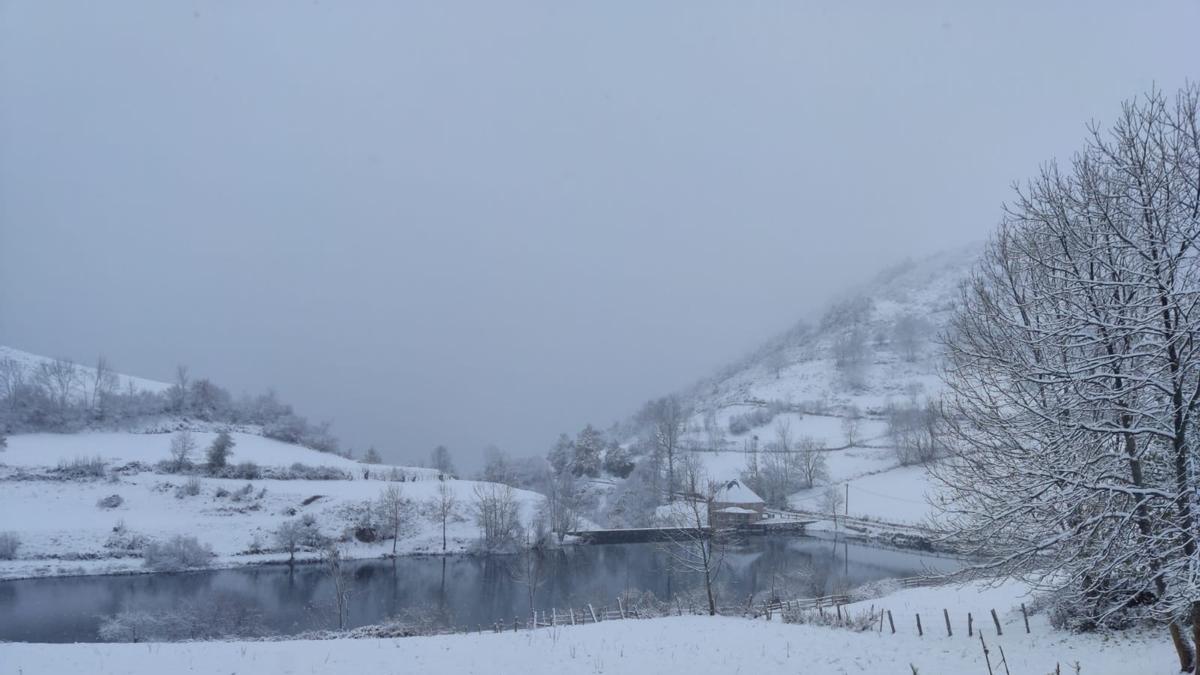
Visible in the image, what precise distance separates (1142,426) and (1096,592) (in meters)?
5.47

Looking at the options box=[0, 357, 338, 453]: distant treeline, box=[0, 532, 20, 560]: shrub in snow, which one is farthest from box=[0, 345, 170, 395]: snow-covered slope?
box=[0, 532, 20, 560]: shrub in snow

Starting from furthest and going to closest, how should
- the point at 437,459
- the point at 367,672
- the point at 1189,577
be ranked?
1. the point at 437,459
2. the point at 367,672
3. the point at 1189,577

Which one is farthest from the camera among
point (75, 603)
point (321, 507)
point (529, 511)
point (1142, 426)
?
point (529, 511)

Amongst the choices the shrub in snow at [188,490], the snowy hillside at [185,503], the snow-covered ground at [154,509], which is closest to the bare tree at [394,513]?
the snowy hillside at [185,503]

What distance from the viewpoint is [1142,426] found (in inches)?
354

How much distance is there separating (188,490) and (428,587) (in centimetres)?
3129

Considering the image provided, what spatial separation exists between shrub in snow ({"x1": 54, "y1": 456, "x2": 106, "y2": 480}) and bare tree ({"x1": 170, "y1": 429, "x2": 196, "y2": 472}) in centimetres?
592

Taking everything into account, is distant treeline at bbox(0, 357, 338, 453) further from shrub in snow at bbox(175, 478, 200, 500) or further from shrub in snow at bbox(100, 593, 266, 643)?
shrub in snow at bbox(100, 593, 266, 643)

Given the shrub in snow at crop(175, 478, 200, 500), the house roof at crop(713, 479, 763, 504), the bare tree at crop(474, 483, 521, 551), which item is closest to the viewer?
the bare tree at crop(474, 483, 521, 551)

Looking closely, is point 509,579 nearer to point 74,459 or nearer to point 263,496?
point 263,496

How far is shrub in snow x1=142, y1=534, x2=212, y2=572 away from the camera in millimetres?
45312

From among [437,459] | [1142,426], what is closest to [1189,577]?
[1142,426]

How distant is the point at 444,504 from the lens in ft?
193

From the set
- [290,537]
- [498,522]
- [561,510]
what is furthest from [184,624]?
[561,510]
